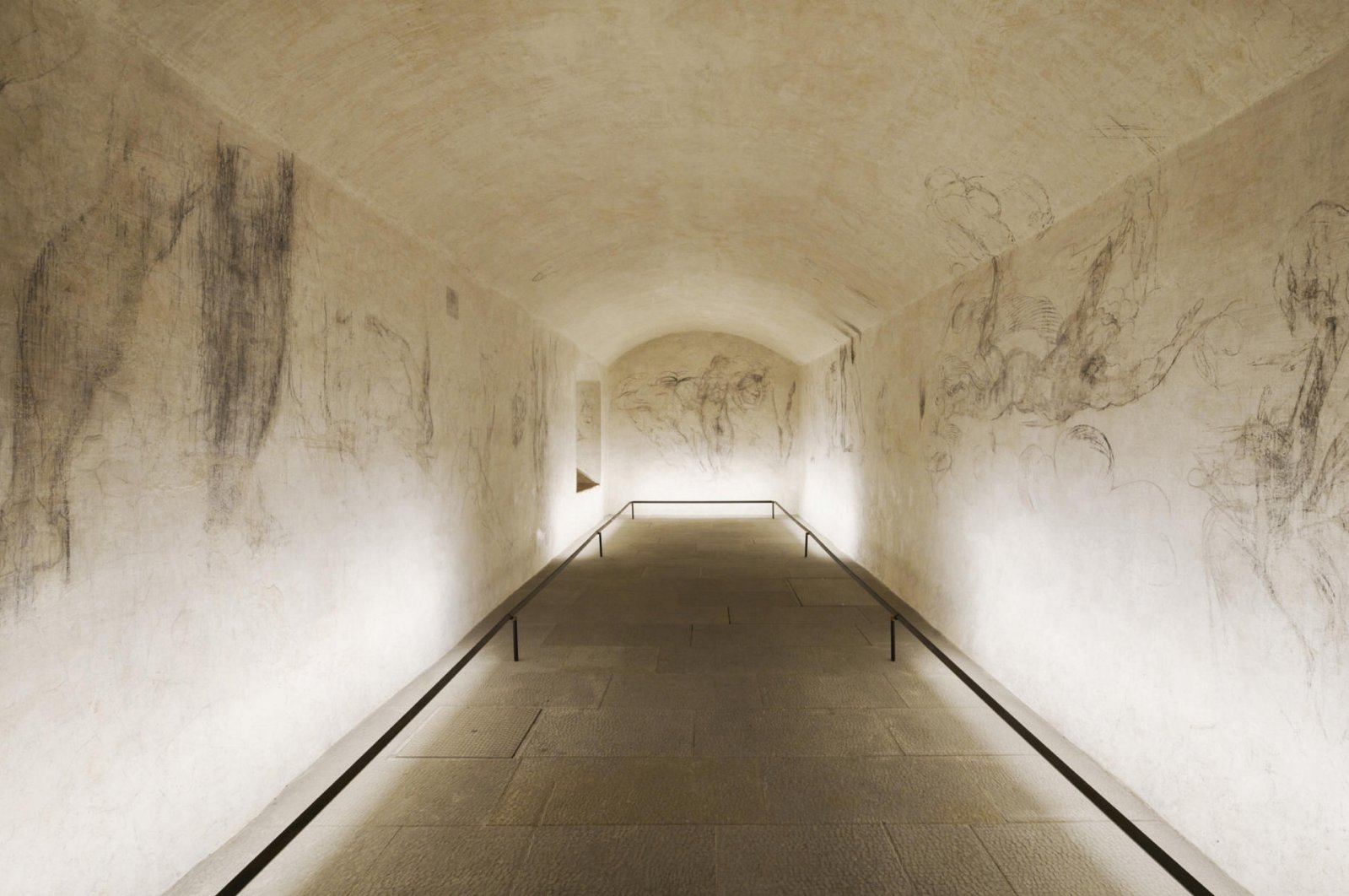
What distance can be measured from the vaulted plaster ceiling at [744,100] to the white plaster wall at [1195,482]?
269mm

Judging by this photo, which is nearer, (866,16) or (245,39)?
(245,39)

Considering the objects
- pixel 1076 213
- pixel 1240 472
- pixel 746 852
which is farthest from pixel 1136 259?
pixel 746 852

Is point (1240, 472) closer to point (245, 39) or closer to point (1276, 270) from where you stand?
point (1276, 270)

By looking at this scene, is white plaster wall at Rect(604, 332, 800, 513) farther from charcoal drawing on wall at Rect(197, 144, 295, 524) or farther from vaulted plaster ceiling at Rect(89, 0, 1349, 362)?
charcoal drawing on wall at Rect(197, 144, 295, 524)

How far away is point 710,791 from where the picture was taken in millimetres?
3412

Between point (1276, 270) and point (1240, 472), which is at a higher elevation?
point (1276, 270)

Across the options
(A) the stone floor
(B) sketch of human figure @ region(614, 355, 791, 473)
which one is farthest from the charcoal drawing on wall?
(B) sketch of human figure @ region(614, 355, 791, 473)

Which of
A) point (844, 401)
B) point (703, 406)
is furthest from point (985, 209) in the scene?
point (703, 406)

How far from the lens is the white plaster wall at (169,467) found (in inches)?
83.7

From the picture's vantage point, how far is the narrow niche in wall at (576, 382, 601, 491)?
1318 centimetres

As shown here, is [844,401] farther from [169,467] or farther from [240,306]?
[169,467]

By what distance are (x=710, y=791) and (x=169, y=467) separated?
2.90 meters

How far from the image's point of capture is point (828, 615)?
650cm

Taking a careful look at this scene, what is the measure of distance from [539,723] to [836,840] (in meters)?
1.98
